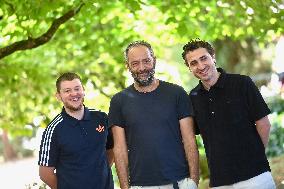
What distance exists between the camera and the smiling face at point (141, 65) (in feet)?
16.4

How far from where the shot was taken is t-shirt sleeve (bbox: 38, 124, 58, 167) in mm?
5383

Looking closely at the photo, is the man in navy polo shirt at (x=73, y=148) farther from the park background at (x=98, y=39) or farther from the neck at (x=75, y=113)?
the park background at (x=98, y=39)

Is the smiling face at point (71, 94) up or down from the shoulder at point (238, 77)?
up

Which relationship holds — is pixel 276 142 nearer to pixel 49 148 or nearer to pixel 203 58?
pixel 203 58

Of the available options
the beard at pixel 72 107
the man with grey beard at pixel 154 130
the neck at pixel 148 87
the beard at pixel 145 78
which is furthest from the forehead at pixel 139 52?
the beard at pixel 72 107

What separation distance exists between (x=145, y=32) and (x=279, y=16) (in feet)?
16.0

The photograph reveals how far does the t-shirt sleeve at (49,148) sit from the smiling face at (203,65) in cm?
167

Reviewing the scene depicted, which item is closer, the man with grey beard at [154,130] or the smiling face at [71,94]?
the man with grey beard at [154,130]

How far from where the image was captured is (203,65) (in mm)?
5051

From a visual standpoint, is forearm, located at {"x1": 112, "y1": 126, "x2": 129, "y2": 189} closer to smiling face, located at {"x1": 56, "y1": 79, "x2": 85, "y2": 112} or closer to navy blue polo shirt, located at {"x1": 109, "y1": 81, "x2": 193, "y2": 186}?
navy blue polo shirt, located at {"x1": 109, "y1": 81, "x2": 193, "y2": 186}

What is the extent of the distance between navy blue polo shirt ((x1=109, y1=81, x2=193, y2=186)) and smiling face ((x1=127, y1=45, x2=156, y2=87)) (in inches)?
6.8

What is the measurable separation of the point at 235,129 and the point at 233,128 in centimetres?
2

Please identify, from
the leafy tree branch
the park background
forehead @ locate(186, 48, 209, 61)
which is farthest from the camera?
the park background

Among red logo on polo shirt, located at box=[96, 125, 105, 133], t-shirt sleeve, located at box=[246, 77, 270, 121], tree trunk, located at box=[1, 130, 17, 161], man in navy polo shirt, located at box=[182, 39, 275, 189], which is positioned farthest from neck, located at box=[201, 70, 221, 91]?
tree trunk, located at box=[1, 130, 17, 161]
